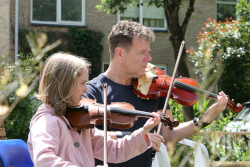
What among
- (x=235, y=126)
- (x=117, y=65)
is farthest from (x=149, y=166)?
(x=235, y=126)

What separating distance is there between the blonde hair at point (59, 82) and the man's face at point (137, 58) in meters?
0.63

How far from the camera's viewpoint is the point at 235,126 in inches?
167

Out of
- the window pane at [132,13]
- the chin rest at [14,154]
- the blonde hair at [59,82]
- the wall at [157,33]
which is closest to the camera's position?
the blonde hair at [59,82]

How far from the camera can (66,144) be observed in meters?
1.53

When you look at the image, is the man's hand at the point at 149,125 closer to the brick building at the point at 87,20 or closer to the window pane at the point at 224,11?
the brick building at the point at 87,20

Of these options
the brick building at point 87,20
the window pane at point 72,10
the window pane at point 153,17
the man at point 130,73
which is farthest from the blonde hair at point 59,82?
the window pane at point 153,17

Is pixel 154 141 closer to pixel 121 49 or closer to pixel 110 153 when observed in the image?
pixel 110 153

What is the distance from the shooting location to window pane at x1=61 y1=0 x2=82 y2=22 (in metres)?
11.0

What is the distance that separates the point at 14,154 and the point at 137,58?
3.30 ft

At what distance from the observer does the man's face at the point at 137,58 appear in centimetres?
224

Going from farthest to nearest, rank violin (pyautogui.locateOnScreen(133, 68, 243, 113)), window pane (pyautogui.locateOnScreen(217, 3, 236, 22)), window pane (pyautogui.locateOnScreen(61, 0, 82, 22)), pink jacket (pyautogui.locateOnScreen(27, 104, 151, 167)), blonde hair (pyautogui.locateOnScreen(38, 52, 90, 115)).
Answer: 1. window pane (pyautogui.locateOnScreen(217, 3, 236, 22))
2. window pane (pyautogui.locateOnScreen(61, 0, 82, 22))
3. violin (pyautogui.locateOnScreen(133, 68, 243, 113))
4. blonde hair (pyautogui.locateOnScreen(38, 52, 90, 115))
5. pink jacket (pyautogui.locateOnScreen(27, 104, 151, 167))

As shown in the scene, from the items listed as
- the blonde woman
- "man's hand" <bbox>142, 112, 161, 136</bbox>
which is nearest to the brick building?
the blonde woman

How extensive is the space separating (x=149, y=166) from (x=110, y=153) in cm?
50

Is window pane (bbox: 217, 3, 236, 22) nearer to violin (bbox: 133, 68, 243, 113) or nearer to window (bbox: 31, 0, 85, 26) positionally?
A: window (bbox: 31, 0, 85, 26)
